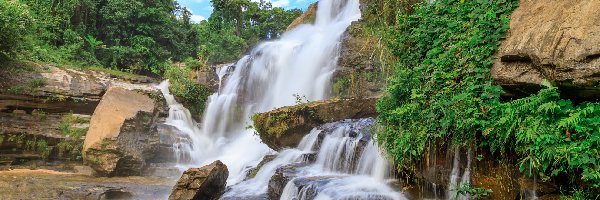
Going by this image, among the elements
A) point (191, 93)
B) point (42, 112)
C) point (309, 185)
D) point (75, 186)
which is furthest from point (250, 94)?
point (309, 185)

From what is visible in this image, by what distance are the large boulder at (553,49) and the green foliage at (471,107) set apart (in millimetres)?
165

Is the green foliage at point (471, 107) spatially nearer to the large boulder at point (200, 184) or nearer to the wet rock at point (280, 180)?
the wet rock at point (280, 180)

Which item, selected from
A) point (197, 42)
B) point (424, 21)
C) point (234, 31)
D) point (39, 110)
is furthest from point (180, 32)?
point (424, 21)

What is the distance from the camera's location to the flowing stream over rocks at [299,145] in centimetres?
801

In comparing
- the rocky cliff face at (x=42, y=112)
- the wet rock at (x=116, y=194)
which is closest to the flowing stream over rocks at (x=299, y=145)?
the wet rock at (x=116, y=194)

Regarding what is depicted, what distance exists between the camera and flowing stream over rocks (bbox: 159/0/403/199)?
801 centimetres

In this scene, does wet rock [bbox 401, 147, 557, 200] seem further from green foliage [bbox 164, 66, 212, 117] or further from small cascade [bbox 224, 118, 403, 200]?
green foliage [bbox 164, 66, 212, 117]

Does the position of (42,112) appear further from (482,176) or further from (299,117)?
(482,176)

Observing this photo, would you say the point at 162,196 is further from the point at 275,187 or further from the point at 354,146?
the point at 354,146

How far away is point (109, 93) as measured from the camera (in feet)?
46.3

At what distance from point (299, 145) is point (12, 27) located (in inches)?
416

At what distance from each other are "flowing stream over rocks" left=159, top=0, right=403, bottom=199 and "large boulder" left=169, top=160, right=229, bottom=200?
1.21 feet

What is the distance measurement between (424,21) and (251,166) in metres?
7.56

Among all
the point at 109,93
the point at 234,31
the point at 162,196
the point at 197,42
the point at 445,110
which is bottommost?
the point at 162,196
